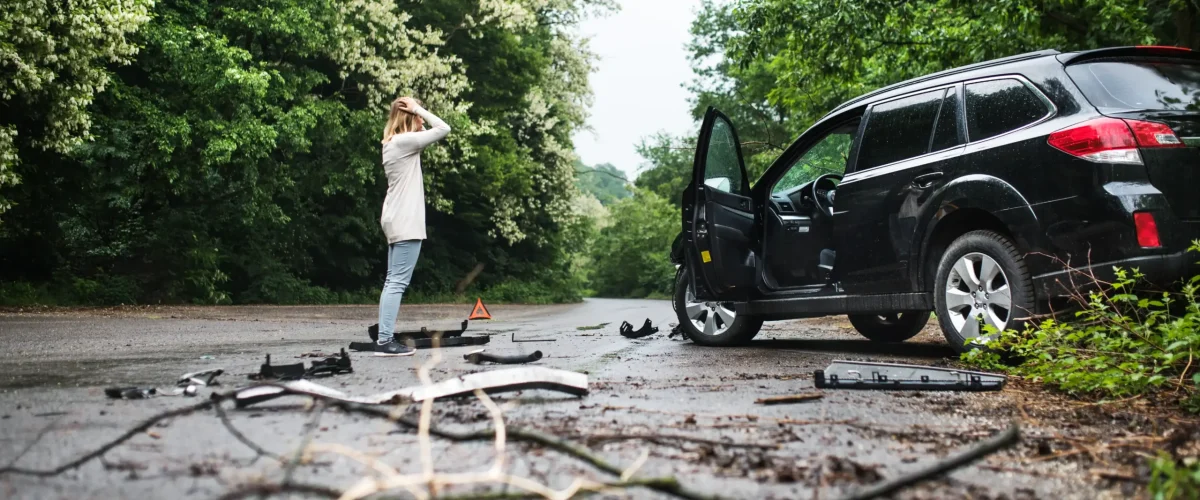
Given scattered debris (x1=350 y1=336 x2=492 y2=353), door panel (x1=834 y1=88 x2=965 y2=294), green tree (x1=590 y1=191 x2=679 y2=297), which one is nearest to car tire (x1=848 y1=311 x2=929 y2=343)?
door panel (x1=834 y1=88 x2=965 y2=294)

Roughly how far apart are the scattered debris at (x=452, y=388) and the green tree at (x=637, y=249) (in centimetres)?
5639

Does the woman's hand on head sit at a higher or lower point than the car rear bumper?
higher

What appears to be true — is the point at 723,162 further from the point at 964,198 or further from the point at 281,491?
the point at 281,491

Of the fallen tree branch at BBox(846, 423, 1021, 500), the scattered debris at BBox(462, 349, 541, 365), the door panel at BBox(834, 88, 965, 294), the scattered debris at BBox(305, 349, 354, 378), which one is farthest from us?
the door panel at BBox(834, 88, 965, 294)

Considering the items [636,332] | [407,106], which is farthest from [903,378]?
[636,332]

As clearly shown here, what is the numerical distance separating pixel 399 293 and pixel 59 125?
11.2 m

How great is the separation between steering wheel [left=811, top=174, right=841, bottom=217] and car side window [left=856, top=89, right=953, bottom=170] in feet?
2.26

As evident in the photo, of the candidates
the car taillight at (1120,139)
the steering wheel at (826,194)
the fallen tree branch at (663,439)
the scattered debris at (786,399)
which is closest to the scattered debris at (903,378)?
the scattered debris at (786,399)

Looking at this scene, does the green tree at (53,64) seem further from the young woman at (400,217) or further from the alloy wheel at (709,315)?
the alloy wheel at (709,315)

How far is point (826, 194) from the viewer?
8.20 meters

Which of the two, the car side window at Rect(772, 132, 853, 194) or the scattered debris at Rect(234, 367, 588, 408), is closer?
the scattered debris at Rect(234, 367, 588, 408)

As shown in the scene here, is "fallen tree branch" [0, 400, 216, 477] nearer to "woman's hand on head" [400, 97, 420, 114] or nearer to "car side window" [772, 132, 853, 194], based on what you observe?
"woman's hand on head" [400, 97, 420, 114]

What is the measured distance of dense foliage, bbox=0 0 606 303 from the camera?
15.9 metres

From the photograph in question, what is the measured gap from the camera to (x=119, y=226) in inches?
749
